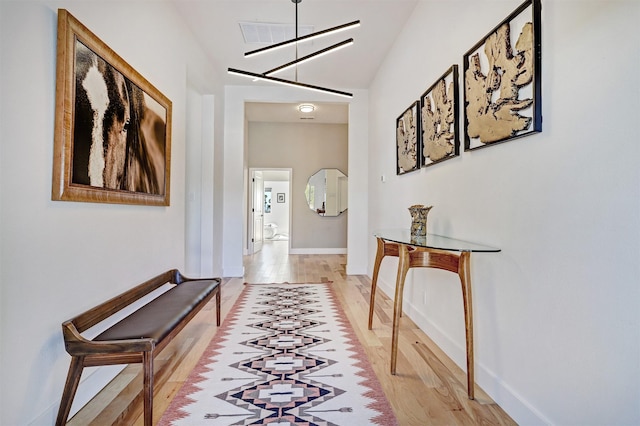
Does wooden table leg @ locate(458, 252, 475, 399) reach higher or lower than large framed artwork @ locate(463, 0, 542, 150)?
lower

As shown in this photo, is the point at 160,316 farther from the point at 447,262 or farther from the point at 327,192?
the point at 327,192

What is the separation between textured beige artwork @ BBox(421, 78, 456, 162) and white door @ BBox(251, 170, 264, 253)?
203 inches

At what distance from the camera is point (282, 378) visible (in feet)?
6.15

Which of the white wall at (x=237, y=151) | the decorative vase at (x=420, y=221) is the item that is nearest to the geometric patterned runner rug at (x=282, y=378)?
the decorative vase at (x=420, y=221)

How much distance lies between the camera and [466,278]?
1.67 m

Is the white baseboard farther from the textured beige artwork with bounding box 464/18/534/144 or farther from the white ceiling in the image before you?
the textured beige artwork with bounding box 464/18/534/144

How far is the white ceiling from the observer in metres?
2.83

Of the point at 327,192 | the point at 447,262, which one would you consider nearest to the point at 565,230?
the point at 447,262

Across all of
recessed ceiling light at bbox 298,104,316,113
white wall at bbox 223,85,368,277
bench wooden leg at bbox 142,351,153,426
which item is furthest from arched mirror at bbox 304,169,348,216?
bench wooden leg at bbox 142,351,153,426

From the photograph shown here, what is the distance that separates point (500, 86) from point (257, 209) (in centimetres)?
729

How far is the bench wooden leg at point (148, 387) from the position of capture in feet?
4.46

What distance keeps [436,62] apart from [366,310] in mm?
2338

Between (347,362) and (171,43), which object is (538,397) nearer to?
(347,362)

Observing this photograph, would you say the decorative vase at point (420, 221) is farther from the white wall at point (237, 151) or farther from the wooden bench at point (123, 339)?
the white wall at point (237, 151)
